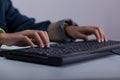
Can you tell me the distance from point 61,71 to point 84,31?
22.0 inches

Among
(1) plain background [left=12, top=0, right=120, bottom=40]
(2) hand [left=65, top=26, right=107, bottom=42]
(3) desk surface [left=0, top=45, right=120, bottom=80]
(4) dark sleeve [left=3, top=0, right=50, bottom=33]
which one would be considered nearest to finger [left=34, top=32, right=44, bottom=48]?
(3) desk surface [left=0, top=45, right=120, bottom=80]

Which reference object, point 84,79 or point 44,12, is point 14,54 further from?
point 44,12

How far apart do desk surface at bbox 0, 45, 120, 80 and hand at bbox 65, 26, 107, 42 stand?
36 cm

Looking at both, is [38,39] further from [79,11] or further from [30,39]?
[79,11]

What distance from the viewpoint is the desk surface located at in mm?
486

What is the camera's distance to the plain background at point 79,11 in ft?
5.90

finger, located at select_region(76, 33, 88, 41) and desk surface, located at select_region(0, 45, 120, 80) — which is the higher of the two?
desk surface, located at select_region(0, 45, 120, 80)

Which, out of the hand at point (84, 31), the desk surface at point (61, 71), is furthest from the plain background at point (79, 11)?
the desk surface at point (61, 71)

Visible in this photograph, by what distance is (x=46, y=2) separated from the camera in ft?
6.10

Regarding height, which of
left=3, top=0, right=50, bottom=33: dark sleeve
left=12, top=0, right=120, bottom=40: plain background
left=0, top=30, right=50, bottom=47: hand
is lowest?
left=12, top=0, right=120, bottom=40: plain background

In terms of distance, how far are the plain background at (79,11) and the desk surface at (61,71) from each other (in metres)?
1.17

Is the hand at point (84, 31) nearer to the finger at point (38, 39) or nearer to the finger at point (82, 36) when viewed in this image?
the finger at point (82, 36)

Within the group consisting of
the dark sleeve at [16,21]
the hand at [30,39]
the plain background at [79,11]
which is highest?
the hand at [30,39]

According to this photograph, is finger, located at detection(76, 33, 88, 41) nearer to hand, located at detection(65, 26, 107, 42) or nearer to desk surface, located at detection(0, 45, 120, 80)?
hand, located at detection(65, 26, 107, 42)
